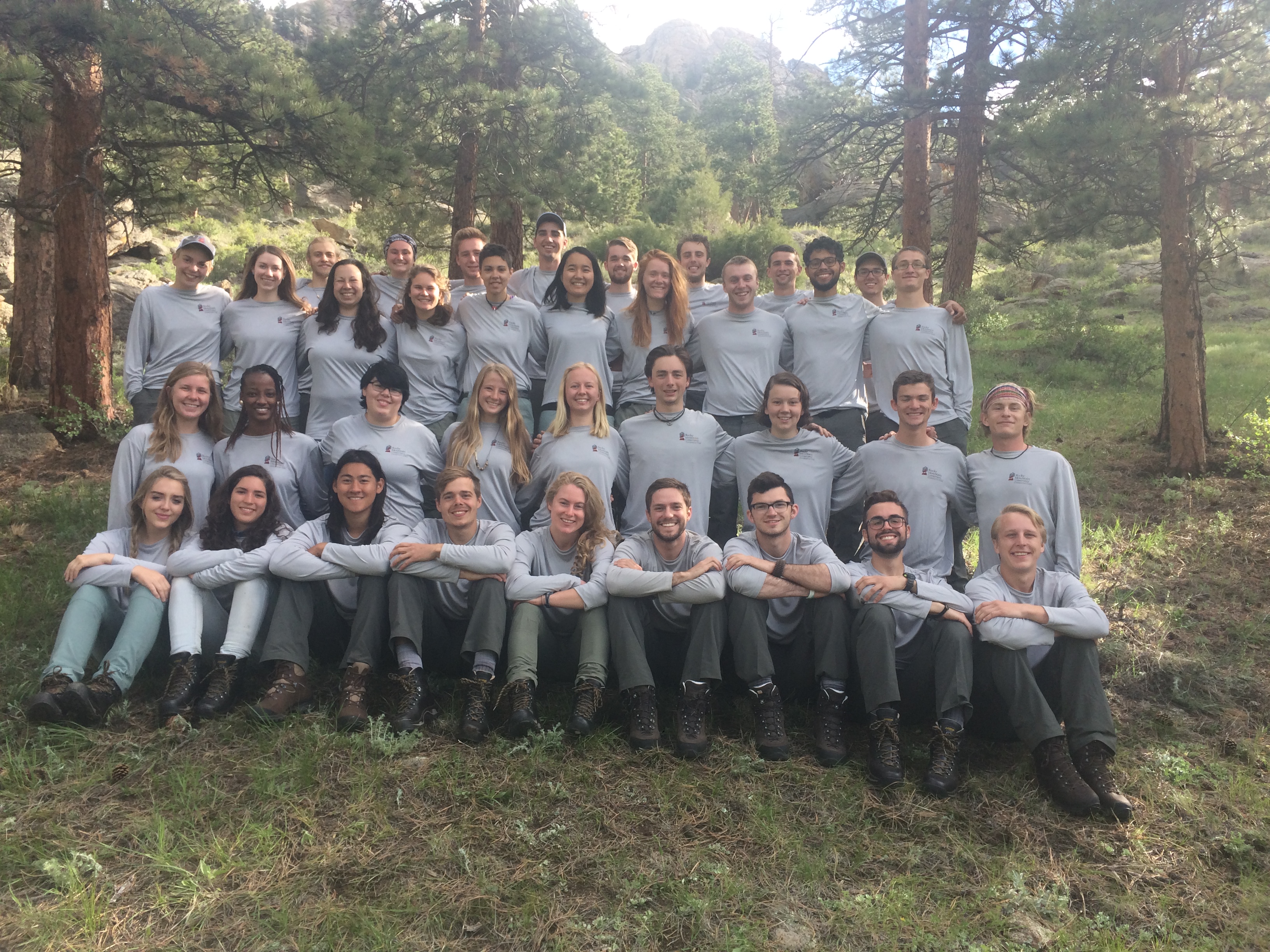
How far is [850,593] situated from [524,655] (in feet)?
5.20

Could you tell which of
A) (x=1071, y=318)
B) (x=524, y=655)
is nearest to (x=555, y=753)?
(x=524, y=655)

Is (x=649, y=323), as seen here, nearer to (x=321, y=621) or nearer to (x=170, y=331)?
(x=321, y=621)

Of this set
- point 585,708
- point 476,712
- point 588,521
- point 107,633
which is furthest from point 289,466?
point 585,708

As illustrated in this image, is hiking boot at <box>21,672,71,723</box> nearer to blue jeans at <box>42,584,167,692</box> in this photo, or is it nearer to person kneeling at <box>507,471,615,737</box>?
blue jeans at <box>42,584,167,692</box>

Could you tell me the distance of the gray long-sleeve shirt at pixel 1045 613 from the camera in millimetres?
3770

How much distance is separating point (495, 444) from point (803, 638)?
203 centimetres

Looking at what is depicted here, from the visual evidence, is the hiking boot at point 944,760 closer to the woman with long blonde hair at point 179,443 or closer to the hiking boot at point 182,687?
the hiking boot at point 182,687

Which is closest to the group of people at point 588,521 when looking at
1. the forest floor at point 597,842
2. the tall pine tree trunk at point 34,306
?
the forest floor at point 597,842

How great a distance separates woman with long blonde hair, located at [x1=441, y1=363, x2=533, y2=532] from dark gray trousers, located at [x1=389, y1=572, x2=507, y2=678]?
636 millimetres

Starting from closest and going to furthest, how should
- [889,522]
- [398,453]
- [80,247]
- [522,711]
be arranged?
[522,711], [889,522], [398,453], [80,247]

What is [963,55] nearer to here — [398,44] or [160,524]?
[398,44]

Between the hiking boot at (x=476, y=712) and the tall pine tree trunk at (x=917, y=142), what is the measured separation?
8742 mm

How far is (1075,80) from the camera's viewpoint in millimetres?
7723

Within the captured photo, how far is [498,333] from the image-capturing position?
18.2 feet
